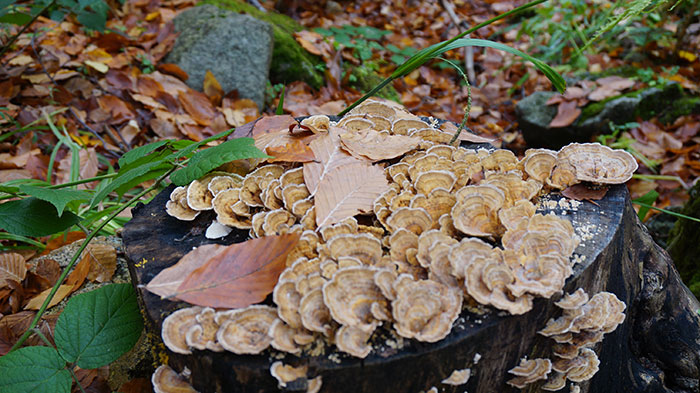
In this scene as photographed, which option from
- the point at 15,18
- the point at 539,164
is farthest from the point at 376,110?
the point at 15,18

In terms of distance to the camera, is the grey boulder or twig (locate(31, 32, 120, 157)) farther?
the grey boulder

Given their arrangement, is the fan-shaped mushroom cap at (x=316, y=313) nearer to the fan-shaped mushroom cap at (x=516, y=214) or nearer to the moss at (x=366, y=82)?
the fan-shaped mushroom cap at (x=516, y=214)

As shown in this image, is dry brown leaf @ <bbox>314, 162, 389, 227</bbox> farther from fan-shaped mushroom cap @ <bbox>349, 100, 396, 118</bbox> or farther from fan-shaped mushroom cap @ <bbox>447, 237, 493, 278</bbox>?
fan-shaped mushroom cap @ <bbox>349, 100, 396, 118</bbox>

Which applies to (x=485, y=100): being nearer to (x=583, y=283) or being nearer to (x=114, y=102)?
(x=114, y=102)

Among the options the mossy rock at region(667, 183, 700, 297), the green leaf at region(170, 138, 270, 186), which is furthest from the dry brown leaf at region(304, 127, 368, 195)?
the mossy rock at region(667, 183, 700, 297)

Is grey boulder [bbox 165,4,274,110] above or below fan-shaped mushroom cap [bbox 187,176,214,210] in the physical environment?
below

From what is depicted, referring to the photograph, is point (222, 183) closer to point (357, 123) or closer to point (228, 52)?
point (357, 123)
